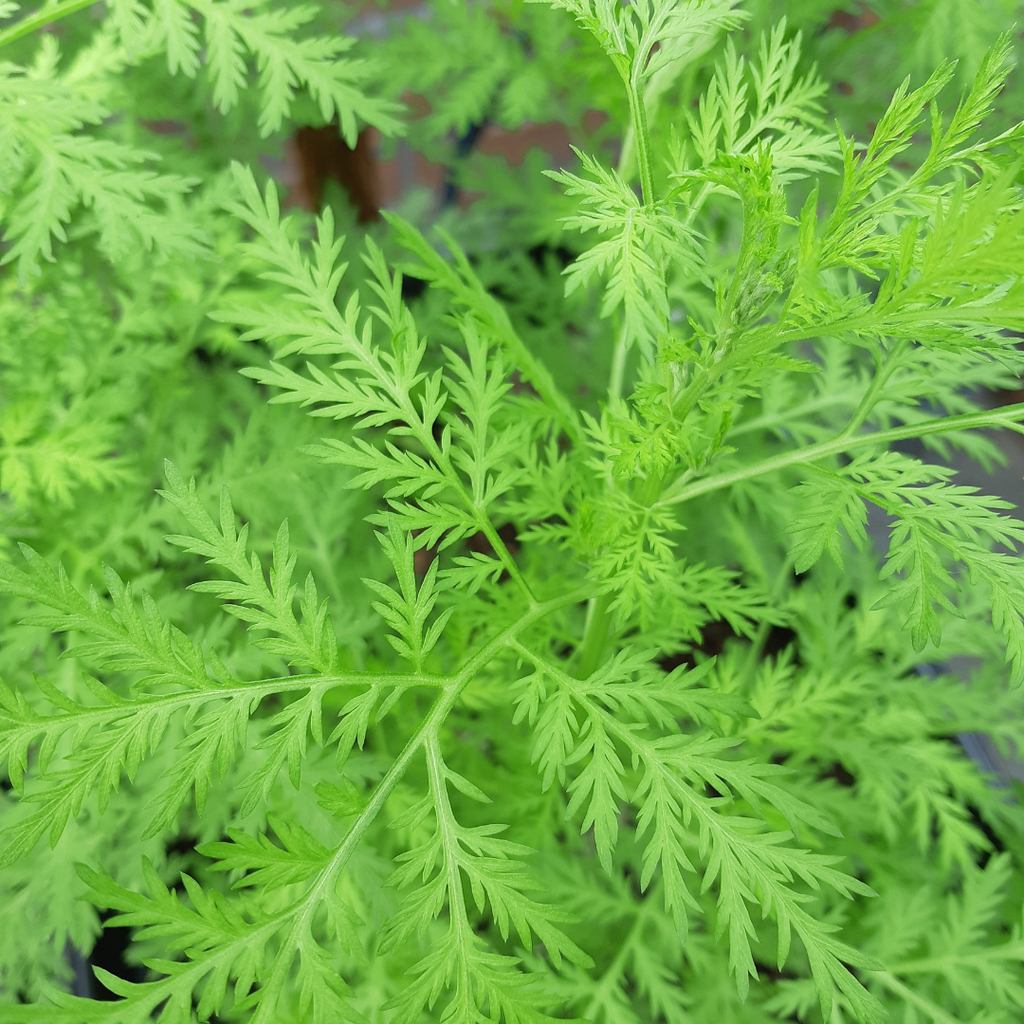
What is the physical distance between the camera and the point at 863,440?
0.58 m

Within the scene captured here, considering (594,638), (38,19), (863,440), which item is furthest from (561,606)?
(38,19)

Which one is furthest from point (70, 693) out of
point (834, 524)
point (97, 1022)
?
point (834, 524)

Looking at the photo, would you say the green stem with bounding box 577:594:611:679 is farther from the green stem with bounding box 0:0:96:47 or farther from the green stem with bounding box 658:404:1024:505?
the green stem with bounding box 0:0:96:47

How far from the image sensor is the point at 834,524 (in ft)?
1.69

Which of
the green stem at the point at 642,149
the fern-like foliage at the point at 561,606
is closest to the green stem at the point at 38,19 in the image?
the fern-like foliage at the point at 561,606

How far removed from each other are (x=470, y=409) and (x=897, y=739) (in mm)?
713

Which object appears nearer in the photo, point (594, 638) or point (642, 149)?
point (642, 149)

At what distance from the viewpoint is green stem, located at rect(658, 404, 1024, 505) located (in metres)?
0.54

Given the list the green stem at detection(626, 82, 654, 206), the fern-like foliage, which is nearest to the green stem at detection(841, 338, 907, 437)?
the fern-like foliage

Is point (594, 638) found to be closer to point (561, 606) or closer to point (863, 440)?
point (561, 606)

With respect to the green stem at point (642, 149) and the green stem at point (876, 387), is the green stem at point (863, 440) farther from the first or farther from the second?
the green stem at point (642, 149)

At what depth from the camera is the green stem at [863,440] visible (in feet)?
1.76

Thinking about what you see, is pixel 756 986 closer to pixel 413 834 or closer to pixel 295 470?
pixel 413 834

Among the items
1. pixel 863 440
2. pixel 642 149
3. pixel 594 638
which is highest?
pixel 642 149
